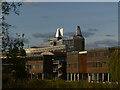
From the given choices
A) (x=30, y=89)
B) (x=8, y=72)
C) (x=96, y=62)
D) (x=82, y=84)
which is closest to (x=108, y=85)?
(x=82, y=84)

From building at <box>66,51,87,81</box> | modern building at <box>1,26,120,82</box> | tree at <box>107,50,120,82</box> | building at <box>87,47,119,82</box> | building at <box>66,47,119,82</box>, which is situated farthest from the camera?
building at <box>66,51,87,81</box>

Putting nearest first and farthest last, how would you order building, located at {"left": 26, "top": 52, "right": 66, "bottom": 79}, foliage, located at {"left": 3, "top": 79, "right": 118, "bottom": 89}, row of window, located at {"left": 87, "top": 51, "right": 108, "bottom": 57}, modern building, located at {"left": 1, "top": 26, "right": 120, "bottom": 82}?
foliage, located at {"left": 3, "top": 79, "right": 118, "bottom": 89} < row of window, located at {"left": 87, "top": 51, "right": 108, "bottom": 57} < modern building, located at {"left": 1, "top": 26, "right": 120, "bottom": 82} < building, located at {"left": 26, "top": 52, "right": 66, "bottom": 79}

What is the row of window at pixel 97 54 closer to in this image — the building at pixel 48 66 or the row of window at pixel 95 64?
the row of window at pixel 95 64

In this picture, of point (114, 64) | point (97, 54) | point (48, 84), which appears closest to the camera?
point (48, 84)

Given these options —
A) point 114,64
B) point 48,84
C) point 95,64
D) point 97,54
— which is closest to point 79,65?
point 95,64

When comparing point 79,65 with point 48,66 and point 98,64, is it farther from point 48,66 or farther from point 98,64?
point 48,66

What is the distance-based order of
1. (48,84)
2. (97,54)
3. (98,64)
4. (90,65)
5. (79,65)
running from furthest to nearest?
(79,65) < (90,65) < (97,54) < (98,64) < (48,84)

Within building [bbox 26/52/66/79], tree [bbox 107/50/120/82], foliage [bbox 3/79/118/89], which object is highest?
foliage [bbox 3/79/118/89]

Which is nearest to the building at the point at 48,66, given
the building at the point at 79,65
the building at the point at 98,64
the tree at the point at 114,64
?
the building at the point at 79,65

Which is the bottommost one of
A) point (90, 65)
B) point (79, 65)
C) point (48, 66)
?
point (48, 66)

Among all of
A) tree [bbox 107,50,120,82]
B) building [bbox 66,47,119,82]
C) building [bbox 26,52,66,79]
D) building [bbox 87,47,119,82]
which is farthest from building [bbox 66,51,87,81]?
tree [bbox 107,50,120,82]

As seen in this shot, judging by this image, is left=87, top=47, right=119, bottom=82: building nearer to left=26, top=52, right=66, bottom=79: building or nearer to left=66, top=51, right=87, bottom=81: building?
left=66, top=51, right=87, bottom=81: building

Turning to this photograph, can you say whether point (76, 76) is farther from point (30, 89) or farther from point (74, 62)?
point (30, 89)

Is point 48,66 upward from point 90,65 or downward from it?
downward
